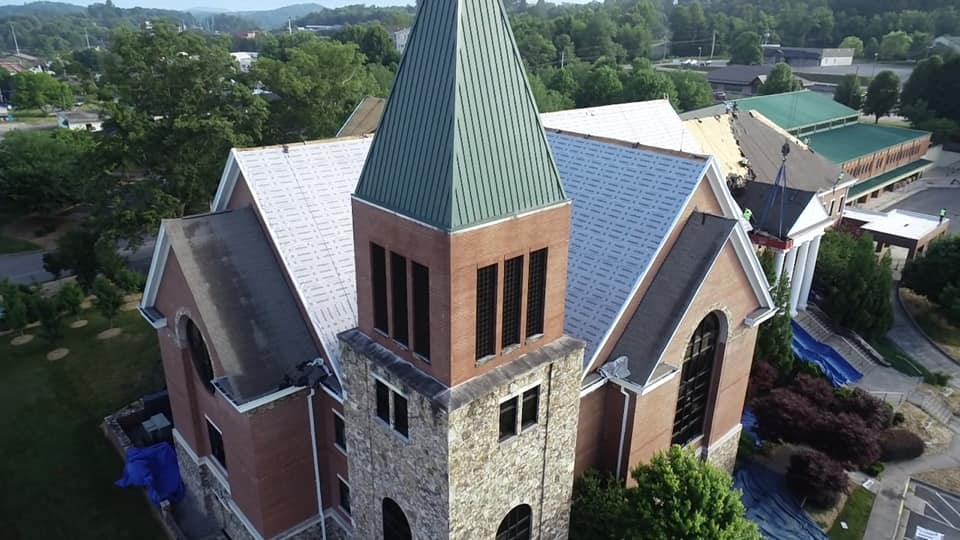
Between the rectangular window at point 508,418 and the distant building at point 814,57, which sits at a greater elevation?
the distant building at point 814,57

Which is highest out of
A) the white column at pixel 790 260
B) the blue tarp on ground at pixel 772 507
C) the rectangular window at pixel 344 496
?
the white column at pixel 790 260

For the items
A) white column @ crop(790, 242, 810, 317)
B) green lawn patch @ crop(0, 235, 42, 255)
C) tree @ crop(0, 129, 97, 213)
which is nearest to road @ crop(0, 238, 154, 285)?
green lawn patch @ crop(0, 235, 42, 255)

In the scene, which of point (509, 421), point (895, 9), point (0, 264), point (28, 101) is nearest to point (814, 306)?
point (509, 421)

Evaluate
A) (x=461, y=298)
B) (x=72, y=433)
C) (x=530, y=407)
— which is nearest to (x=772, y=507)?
(x=530, y=407)

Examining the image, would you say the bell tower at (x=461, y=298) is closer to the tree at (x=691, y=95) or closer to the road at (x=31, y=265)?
the road at (x=31, y=265)

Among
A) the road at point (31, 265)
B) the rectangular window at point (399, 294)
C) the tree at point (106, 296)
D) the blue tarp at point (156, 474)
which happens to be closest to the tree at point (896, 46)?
the road at point (31, 265)

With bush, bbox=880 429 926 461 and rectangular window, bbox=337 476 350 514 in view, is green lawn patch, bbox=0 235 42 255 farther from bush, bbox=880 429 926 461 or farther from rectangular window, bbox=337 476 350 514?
bush, bbox=880 429 926 461

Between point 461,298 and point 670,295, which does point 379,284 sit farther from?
point 670,295

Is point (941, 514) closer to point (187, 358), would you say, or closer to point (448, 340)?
point (448, 340)
